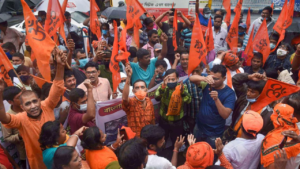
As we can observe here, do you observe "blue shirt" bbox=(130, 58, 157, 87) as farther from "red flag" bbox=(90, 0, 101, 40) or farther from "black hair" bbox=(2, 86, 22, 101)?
"red flag" bbox=(90, 0, 101, 40)

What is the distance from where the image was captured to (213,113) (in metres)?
3.34

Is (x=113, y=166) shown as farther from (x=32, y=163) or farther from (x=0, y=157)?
(x=0, y=157)

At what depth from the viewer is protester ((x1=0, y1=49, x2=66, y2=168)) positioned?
272cm

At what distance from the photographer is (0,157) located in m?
2.71

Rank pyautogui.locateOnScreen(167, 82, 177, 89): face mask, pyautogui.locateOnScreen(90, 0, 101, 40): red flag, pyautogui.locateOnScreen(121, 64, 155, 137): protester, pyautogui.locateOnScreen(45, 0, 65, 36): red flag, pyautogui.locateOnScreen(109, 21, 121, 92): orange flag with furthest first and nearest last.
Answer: pyautogui.locateOnScreen(90, 0, 101, 40): red flag
pyautogui.locateOnScreen(45, 0, 65, 36): red flag
pyautogui.locateOnScreen(109, 21, 121, 92): orange flag
pyautogui.locateOnScreen(167, 82, 177, 89): face mask
pyautogui.locateOnScreen(121, 64, 155, 137): protester

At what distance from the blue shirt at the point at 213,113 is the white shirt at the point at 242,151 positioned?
0.69 m

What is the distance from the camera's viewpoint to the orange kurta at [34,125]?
2.72 m

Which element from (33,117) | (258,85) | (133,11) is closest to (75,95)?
(33,117)

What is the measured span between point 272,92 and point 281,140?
866 millimetres

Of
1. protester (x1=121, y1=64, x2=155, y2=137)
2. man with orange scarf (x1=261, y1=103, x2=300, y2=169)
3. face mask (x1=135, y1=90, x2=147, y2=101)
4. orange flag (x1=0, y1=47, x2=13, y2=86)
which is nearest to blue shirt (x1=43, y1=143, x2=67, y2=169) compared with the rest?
protester (x1=121, y1=64, x2=155, y2=137)

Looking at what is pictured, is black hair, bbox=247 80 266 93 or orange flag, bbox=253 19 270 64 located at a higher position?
orange flag, bbox=253 19 270 64

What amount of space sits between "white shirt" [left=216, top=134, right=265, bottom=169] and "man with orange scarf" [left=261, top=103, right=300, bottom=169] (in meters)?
0.09

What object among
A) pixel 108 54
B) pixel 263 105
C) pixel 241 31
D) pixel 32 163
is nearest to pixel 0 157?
pixel 32 163

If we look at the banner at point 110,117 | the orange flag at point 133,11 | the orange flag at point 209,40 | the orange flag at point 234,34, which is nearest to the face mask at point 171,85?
the banner at point 110,117
